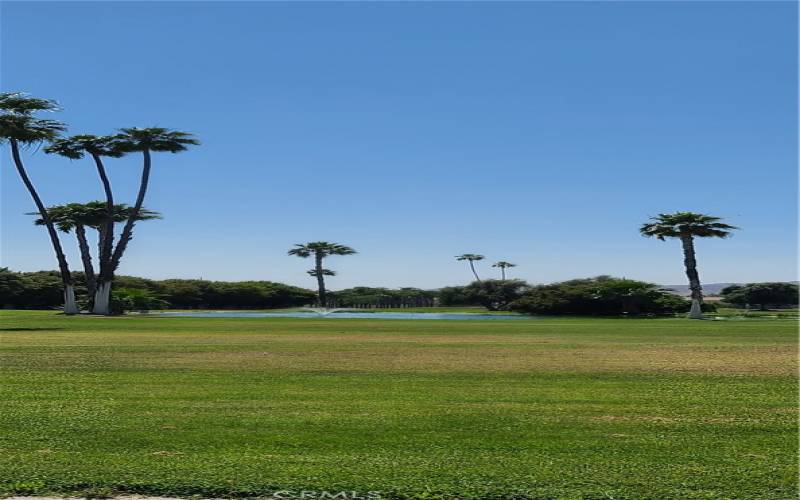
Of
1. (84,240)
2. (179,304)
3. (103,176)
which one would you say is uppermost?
(103,176)

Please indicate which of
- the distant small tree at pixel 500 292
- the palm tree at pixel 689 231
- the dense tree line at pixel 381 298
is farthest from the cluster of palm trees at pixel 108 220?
the dense tree line at pixel 381 298

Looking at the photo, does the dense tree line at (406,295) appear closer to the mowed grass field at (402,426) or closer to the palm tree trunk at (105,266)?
the palm tree trunk at (105,266)

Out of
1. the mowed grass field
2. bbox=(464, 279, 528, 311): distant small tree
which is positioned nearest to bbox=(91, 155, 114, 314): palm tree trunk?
the mowed grass field

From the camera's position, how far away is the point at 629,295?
180ft

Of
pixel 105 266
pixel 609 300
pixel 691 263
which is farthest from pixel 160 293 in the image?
pixel 691 263

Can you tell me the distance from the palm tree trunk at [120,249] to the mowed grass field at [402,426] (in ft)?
112

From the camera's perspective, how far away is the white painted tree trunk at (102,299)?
4594 cm

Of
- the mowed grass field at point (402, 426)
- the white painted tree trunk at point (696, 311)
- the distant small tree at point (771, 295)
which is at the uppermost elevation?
the distant small tree at point (771, 295)

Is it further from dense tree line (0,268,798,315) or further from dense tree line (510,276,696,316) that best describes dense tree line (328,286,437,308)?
dense tree line (510,276,696,316)

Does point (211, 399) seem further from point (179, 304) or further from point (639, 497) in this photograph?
point (179, 304)

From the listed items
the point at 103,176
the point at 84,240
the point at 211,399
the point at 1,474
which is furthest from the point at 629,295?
the point at 1,474

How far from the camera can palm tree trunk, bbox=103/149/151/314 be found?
46.1 meters

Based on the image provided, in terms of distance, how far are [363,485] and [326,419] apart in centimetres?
253

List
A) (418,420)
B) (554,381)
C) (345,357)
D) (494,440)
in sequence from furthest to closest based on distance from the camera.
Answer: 1. (345,357)
2. (554,381)
3. (418,420)
4. (494,440)
